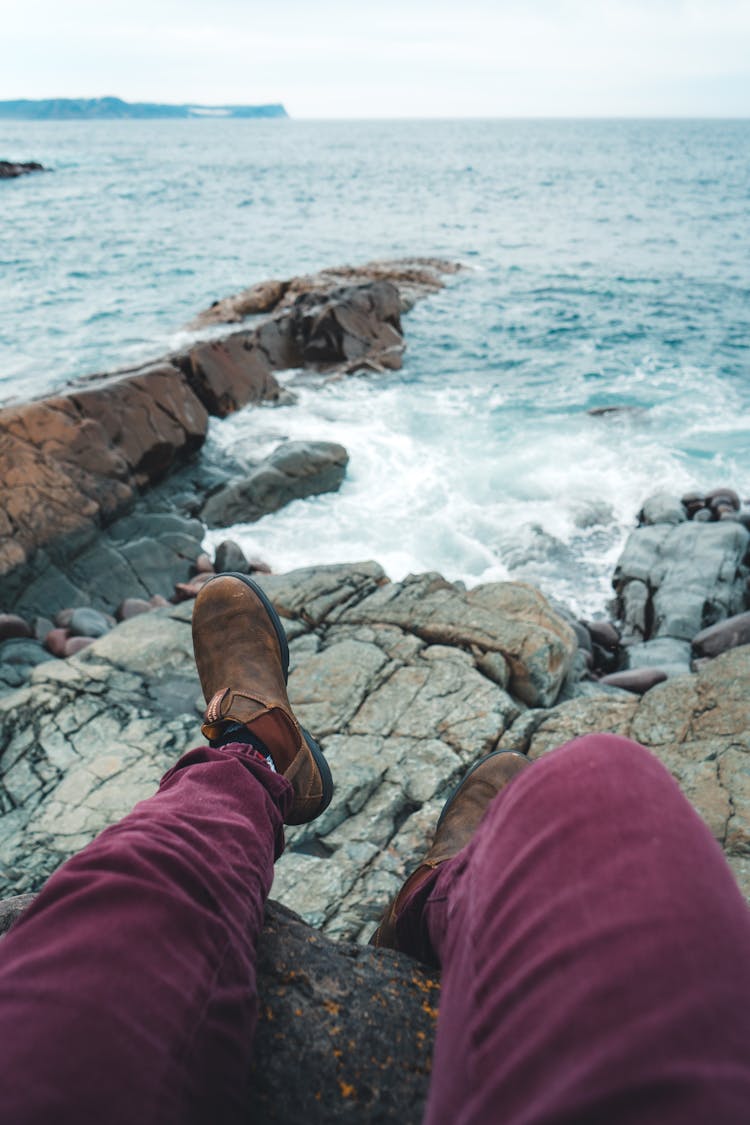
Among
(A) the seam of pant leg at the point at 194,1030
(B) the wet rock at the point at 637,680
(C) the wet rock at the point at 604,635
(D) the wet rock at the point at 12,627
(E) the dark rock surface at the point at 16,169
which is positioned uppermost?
(E) the dark rock surface at the point at 16,169

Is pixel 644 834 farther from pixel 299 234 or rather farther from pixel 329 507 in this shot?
pixel 299 234

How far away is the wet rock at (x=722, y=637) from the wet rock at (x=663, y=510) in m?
2.20

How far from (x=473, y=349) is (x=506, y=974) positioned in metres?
14.1

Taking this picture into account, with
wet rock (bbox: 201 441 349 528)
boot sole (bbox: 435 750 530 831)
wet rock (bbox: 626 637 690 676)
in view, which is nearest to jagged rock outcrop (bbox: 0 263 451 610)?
wet rock (bbox: 201 441 349 528)

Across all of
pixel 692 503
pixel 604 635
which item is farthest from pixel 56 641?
pixel 692 503

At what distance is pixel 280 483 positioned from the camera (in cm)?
789

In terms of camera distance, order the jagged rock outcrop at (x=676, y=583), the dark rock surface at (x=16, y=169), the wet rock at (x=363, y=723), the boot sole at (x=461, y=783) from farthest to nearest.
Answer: the dark rock surface at (x=16, y=169) < the jagged rock outcrop at (x=676, y=583) < the wet rock at (x=363, y=723) < the boot sole at (x=461, y=783)

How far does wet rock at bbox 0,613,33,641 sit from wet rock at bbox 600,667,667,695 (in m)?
4.28

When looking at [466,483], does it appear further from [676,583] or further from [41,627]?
[41,627]

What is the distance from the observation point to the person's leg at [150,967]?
2.77ft

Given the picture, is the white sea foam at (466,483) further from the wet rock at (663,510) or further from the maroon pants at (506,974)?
the maroon pants at (506,974)

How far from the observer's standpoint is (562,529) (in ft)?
25.3

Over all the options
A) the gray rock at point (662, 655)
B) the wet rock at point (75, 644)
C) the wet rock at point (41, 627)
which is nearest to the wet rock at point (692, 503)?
the gray rock at point (662, 655)

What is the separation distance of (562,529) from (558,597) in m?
1.40
